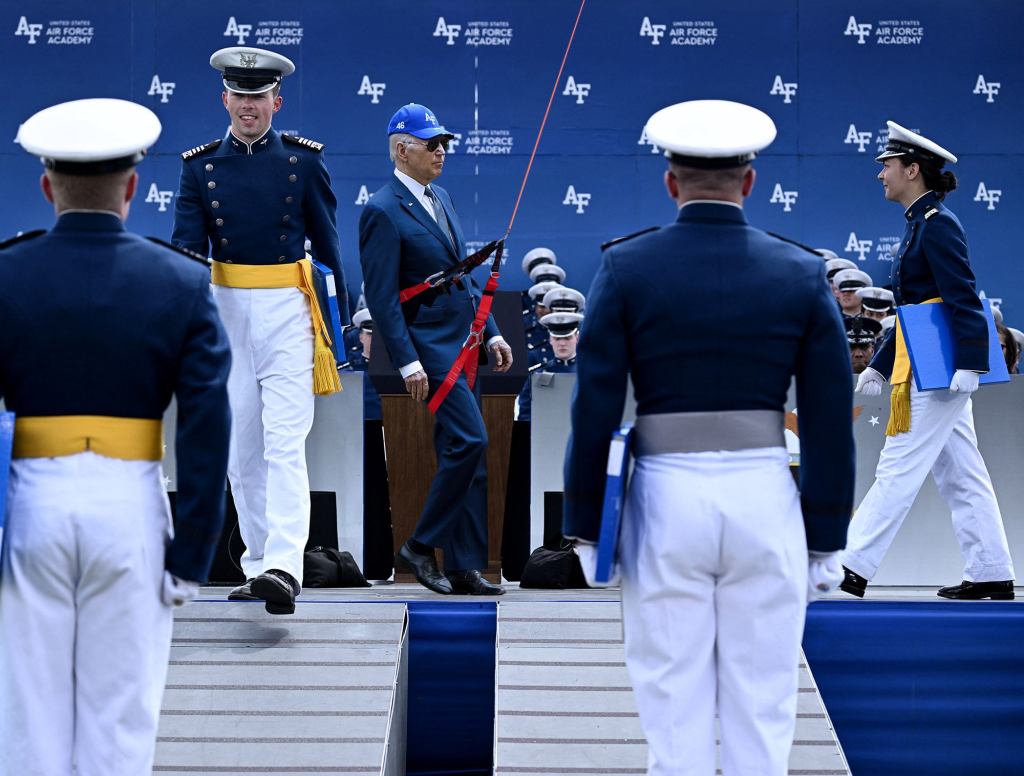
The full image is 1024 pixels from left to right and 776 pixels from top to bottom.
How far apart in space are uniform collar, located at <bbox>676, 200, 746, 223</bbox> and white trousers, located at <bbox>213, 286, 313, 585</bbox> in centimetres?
205

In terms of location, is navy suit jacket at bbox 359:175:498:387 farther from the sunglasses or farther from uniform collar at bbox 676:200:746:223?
uniform collar at bbox 676:200:746:223

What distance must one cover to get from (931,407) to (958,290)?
442 millimetres

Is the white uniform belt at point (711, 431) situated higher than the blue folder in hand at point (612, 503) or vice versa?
the white uniform belt at point (711, 431)

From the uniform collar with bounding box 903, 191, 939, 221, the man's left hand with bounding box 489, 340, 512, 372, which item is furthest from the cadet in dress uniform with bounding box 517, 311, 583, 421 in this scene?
the uniform collar with bounding box 903, 191, 939, 221

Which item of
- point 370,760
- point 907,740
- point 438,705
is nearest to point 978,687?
point 907,740

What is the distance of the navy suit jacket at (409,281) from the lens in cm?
482

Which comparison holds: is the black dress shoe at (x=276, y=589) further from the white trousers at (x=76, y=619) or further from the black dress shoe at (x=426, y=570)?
the white trousers at (x=76, y=619)

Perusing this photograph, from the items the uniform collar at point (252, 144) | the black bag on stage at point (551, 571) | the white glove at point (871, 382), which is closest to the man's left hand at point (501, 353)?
the black bag on stage at point (551, 571)

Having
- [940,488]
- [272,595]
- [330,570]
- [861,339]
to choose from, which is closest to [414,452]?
[330,570]

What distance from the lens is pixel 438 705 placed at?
4.58 m

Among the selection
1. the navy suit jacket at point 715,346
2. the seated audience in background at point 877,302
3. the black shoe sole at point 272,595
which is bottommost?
Result: the black shoe sole at point 272,595

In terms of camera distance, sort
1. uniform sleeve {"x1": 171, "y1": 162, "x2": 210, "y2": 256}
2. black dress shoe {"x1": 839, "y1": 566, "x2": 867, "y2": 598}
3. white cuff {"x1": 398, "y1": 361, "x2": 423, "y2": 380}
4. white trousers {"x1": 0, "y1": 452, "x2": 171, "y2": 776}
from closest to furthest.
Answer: white trousers {"x1": 0, "y1": 452, "x2": 171, "y2": 776} → uniform sleeve {"x1": 171, "y1": 162, "x2": 210, "y2": 256} → white cuff {"x1": 398, "y1": 361, "x2": 423, "y2": 380} → black dress shoe {"x1": 839, "y1": 566, "x2": 867, "y2": 598}

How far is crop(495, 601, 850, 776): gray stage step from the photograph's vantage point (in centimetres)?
381

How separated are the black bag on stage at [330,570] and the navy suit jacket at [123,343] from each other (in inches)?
108
